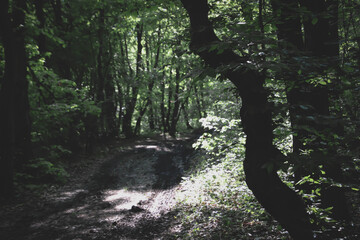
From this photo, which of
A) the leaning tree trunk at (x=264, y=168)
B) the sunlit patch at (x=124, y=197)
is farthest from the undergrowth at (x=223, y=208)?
the sunlit patch at (x=124, y=197)

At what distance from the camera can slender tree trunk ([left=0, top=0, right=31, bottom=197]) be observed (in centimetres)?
749

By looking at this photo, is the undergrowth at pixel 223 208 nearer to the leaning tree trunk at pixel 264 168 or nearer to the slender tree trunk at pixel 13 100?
the leaning tree trunk at pixel 264 168

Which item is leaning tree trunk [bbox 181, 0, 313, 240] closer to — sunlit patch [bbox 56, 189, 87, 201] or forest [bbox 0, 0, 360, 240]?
forest [bbox 0, 0, 360, 240]

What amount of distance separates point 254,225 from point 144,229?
2.72 m

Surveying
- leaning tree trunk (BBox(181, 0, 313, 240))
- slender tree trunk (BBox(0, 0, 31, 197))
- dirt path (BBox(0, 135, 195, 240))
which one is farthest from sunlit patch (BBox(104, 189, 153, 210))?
leaning tree trunk (BBox(181, 0, 313, 240))

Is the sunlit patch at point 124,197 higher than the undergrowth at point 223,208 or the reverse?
the reverse

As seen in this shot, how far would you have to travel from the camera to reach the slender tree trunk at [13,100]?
749 cm

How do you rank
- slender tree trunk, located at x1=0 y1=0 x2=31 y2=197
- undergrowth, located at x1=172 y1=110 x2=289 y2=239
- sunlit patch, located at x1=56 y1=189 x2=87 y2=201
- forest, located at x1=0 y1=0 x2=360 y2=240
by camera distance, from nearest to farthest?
1. forest, located at x1=0 y1=0 x2=360 y2=240
2. undergrowth, located at x1=172 y1=110 x2=289 y2=239
3. slender tree trunk, located at x1=0 y1=0 x2=31 y2=197
4. sunlit patch, located at x1=56 y1=189 x2=87 y2=201

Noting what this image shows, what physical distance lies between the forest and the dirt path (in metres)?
0.05

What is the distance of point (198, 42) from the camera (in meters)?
3.10

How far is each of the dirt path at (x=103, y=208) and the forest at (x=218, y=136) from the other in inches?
1.9

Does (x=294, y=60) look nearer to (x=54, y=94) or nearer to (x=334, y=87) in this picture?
(x=334, y=87)

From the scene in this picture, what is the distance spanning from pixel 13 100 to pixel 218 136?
276 inches

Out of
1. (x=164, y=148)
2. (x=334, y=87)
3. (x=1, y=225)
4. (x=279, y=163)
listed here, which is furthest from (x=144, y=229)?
(x=164, y=148)
